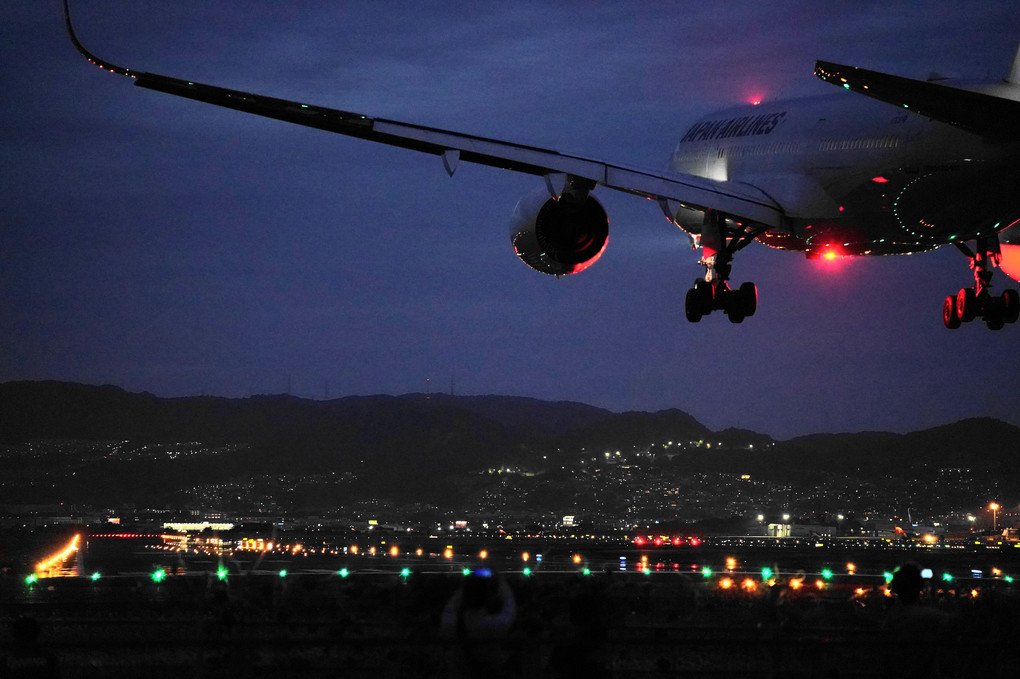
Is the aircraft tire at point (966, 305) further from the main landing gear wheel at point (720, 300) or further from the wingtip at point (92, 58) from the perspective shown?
the wingtip at point (92, 58)

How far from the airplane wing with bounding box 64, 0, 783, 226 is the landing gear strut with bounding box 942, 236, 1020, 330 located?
5119mm

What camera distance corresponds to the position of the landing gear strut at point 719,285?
39625 mm

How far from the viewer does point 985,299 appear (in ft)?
125

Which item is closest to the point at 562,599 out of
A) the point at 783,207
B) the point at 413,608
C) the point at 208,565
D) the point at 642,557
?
the point at 413,608

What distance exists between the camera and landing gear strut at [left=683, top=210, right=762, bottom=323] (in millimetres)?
39625

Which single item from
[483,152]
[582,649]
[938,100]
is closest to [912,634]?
[582,649]

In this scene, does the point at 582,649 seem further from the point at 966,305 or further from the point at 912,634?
the point at 966,305

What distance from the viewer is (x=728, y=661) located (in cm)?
2588

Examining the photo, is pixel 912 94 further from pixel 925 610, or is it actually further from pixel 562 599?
pixel 925 610

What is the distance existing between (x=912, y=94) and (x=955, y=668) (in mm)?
12633

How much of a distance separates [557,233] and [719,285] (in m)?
5.04

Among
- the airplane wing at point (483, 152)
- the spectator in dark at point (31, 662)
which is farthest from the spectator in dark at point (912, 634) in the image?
the airplane wing at point (483, 152)

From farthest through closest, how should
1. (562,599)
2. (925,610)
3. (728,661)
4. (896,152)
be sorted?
(896,152)
(562,599)
(728,661)
(925,610)

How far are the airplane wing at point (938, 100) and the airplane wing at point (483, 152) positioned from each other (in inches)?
287
